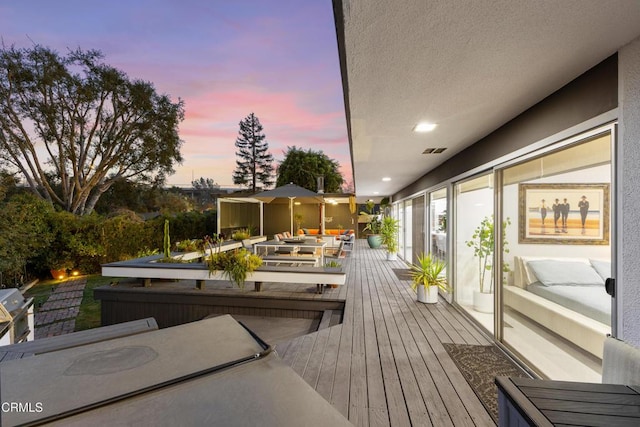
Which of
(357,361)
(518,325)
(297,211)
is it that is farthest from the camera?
(297,211)

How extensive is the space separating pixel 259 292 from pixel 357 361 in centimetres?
269

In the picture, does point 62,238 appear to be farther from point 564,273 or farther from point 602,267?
point 602,267

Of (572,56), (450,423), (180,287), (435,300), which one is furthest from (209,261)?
(572,56)

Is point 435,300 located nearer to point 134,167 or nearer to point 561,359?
point 561,359

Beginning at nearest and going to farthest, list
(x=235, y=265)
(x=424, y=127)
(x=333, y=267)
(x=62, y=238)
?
(x=424, y=127) → (x=235, y=265) → (x=333, y=267) → (x=62, y=238)

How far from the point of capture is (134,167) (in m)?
17.1

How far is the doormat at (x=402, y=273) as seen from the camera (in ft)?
23.2

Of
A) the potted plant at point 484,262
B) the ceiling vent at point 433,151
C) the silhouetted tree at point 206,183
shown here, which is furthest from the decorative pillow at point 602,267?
the silhouetted tree at point 206,183

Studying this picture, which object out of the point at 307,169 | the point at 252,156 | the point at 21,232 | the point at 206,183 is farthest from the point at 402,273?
the point at 206,183

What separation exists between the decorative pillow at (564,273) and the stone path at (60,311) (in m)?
8.57

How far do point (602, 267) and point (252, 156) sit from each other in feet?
103

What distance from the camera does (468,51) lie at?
177cm

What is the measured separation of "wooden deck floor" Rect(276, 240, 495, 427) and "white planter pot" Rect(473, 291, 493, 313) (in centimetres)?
28

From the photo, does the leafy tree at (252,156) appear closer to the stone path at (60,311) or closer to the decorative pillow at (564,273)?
the stone path at (60,311)
